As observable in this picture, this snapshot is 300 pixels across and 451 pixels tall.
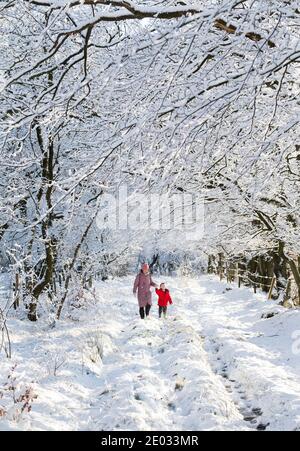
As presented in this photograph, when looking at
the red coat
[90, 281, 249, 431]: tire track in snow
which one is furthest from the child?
[90, 281, 249, 431]: tire track in snow

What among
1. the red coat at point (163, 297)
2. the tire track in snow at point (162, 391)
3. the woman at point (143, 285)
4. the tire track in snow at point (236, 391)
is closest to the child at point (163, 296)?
the red coat at point (163, 297)

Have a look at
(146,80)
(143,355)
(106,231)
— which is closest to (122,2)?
(146,80)

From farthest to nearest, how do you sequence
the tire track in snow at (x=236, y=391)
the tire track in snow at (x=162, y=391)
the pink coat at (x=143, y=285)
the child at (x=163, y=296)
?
the child at (x=163, y=296) < the pink coat at (x=143, y=285) < the tire track in snow at (x=236, y=391) < the tire track in snow at (x=162, y=391)

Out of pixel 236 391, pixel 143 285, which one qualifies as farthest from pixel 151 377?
pixel 143 285

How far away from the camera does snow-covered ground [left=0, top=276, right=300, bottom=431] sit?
5055mm

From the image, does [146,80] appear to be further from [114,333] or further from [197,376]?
[114,333]

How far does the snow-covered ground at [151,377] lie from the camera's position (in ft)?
16.6

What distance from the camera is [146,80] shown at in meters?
3.66

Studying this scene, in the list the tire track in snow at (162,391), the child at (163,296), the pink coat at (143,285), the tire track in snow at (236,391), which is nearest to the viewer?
the tire track in snow at (162,391)

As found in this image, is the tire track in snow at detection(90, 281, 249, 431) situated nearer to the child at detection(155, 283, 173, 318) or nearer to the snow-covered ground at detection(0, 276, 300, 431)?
the snow-covered ground at detection(0, 276, 300, 431)

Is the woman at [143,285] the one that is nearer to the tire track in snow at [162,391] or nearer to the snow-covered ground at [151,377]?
the snow-covered ground at [151,377]

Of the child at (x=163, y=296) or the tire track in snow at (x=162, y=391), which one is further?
the child at (x=163, y=296)

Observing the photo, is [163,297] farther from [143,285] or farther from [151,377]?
[151,377]
